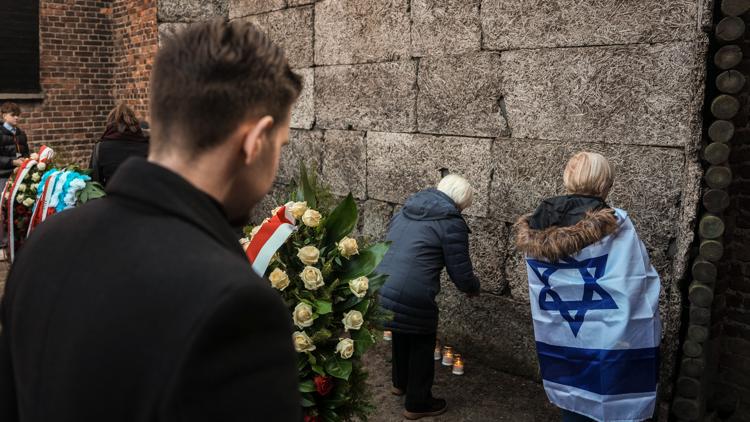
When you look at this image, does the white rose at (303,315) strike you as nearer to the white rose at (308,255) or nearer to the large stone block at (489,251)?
the white rose at (308,255)

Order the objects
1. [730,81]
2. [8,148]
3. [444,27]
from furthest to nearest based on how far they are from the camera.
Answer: [8,148] < [444,27] < [730,81]

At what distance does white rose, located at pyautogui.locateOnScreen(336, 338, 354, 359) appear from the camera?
277 cm

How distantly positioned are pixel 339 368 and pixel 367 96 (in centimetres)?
373

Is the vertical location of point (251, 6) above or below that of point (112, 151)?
above

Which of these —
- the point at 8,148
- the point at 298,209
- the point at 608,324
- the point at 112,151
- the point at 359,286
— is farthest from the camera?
the point at 8,148

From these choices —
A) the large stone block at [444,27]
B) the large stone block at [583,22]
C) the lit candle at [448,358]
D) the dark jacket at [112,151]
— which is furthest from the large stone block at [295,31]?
the lit candle at [448,358]

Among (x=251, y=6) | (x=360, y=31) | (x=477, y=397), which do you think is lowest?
(x=477, y=397)

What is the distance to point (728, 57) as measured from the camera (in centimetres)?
371

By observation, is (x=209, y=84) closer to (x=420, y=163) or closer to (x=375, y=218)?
(x=420, y=163)

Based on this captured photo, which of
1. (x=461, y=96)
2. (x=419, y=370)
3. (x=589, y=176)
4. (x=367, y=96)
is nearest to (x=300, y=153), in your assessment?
(x=367, y=96)

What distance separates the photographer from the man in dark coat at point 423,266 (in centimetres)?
427

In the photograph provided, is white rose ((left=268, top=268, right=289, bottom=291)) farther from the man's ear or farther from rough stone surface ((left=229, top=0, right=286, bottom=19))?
rough stone surface ((left=229, top=0, right=286, bottom=19))

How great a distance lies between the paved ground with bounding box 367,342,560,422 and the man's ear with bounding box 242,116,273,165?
3.64 m

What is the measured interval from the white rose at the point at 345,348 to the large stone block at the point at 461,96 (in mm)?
2739
